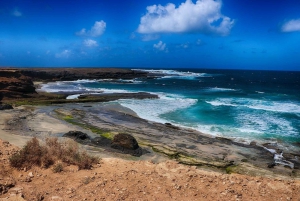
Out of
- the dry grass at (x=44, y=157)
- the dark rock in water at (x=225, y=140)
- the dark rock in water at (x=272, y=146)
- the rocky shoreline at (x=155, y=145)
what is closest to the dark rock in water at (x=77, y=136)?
the rocky shoreline at (x=155, y=145)

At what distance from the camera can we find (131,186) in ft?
A: 26.8

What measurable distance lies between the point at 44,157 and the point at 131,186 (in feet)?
11.8

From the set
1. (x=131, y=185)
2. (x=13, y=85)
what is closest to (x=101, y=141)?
(x=131, y=185)

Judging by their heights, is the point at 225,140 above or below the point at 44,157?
below

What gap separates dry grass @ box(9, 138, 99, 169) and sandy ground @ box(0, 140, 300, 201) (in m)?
0.30

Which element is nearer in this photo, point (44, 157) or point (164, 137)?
point (44, 157)

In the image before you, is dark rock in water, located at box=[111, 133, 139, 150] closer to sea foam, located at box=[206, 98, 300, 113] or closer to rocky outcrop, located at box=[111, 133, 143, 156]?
rocky outcrop, located at box=[111, 133, 143, 156]

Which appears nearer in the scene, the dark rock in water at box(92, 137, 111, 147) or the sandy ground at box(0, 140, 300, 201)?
the sandy ground at box(0, 140, 300, 201)

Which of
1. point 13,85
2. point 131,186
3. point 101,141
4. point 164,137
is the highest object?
point 13,85

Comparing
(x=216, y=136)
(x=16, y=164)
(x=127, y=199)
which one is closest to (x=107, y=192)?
(x=127, y=199)

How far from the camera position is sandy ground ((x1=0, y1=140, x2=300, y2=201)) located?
24.6 ft

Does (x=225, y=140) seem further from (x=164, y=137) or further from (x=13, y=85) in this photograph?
(x=13, y=85)

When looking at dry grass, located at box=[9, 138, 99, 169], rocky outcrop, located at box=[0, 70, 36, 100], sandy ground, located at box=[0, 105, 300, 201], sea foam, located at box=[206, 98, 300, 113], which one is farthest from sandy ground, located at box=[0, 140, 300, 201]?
rocky outcrop, located at box=[0, 70, 36, 100]

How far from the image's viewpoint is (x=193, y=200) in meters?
7.51
